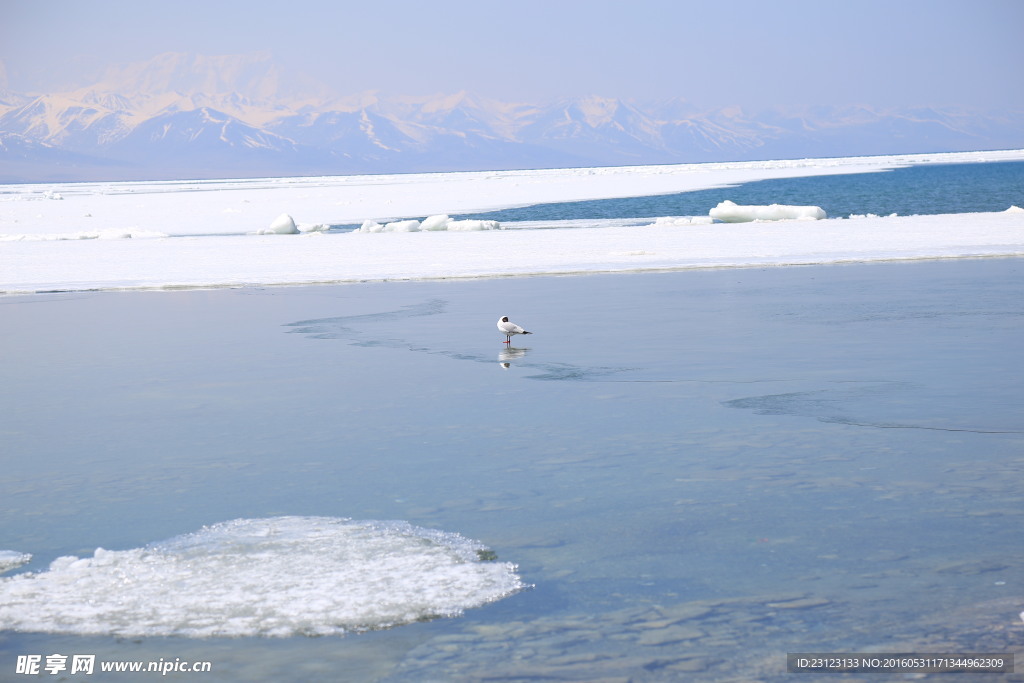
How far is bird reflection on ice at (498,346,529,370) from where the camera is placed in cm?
1007

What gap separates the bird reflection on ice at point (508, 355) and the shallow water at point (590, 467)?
0.06 metres

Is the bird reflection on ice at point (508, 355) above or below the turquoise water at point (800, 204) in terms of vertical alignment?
below

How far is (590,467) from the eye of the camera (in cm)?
635

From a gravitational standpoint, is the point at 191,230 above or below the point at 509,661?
above

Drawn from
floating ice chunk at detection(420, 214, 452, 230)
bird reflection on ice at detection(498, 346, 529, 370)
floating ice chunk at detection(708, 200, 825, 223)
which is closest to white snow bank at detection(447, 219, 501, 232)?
floating ice chunk at detection(420, 214, 452, 230)

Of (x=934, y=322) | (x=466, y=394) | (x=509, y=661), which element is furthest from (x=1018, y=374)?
(x=509, y=661)

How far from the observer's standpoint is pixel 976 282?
15.7m

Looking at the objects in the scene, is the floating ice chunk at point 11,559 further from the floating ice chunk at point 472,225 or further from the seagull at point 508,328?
the floating ice chunk at point 472,225

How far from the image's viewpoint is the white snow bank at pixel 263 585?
14.1 ft

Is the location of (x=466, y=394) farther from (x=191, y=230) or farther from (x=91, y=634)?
(x=191, y=230)

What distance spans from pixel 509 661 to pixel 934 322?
9.26 meters

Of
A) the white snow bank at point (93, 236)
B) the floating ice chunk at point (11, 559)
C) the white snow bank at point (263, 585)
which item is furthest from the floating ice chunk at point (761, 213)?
the floating ice chunk at point (11, 559)

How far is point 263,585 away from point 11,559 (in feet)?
4.07

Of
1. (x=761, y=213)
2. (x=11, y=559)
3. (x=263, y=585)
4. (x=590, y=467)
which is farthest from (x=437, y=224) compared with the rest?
(x=263, y=585)
